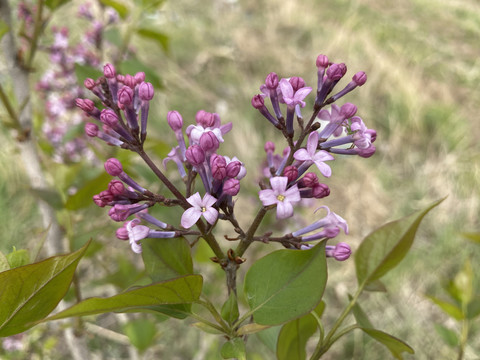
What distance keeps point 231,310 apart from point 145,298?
0.11 meters

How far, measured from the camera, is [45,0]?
32.6 inches

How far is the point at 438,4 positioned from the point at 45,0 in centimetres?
466

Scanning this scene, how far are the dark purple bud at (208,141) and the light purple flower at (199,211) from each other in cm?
5

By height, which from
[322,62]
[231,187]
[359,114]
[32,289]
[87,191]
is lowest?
[359,114]

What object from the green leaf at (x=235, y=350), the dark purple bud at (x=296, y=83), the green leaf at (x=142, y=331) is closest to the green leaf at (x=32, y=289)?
the green leaf at (x=235, y=350)

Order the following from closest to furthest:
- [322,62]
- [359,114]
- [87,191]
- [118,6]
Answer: [322,62] → [87,191] → [118,6] → [359,114]

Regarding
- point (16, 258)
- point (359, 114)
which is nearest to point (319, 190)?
point (16, 258)

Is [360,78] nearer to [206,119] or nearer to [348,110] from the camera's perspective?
[348,110]

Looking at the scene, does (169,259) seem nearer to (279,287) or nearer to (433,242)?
(279,287)

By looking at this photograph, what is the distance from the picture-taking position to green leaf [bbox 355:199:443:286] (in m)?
0.47

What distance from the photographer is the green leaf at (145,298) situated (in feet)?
1.13

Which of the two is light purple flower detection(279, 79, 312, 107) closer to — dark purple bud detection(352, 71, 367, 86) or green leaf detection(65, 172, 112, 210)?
dark purple bud detection(352, 71, 367, 86)

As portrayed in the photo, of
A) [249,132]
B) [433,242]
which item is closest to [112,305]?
[433,242]

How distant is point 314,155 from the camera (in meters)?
0.46
